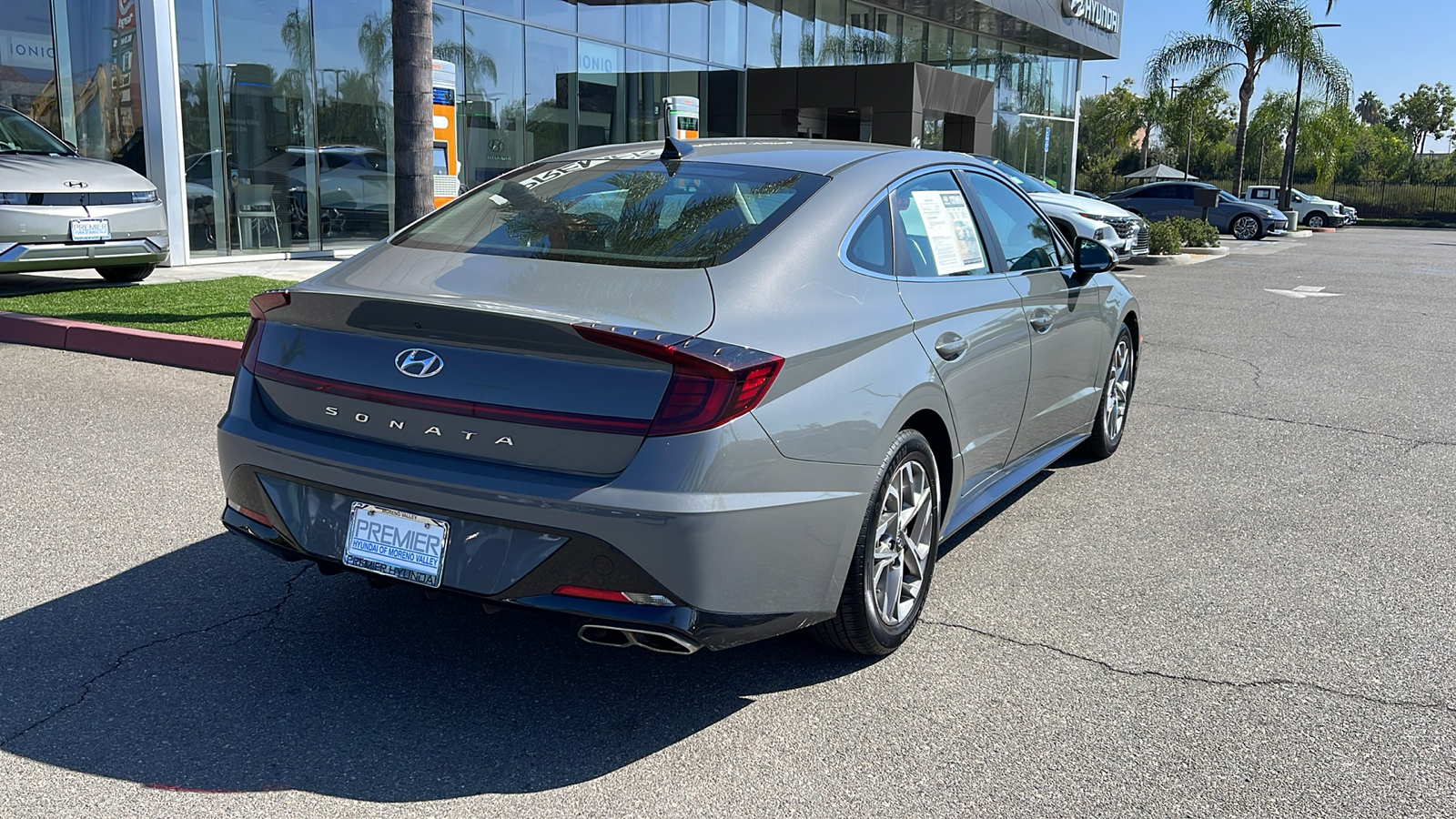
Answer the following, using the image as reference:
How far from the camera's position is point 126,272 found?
11.6 meters

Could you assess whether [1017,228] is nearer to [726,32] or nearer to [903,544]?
[903,544]

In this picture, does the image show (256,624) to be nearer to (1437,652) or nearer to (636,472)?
(636,472)

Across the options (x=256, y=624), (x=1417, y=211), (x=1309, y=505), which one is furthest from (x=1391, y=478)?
(x=1417, y=211)

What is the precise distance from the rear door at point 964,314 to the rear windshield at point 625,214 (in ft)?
1.42

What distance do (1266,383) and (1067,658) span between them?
592 centimetres

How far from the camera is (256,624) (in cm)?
379

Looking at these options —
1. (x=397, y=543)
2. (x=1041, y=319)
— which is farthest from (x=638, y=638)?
(x=1041, y=319)

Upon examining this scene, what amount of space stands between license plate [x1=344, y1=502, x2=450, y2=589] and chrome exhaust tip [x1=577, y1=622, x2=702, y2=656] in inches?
16.9

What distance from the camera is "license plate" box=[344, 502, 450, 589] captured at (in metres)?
3.02

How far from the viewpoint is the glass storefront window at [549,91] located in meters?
18.3

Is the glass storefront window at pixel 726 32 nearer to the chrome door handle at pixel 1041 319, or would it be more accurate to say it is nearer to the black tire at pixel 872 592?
the chrome door handle at pixel 1041 319

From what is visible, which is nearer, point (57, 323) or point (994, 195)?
point (994, 195)

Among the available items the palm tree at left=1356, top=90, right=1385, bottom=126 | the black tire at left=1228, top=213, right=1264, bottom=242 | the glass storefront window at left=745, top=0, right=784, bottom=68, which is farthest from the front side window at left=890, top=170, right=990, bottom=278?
the palm tree at left=1356, top=90, right=1385, bottom=126

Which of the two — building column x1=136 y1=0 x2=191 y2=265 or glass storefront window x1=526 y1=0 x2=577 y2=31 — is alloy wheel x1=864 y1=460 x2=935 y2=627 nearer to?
building column x1=136 y1=0 x2=191 y2=265
